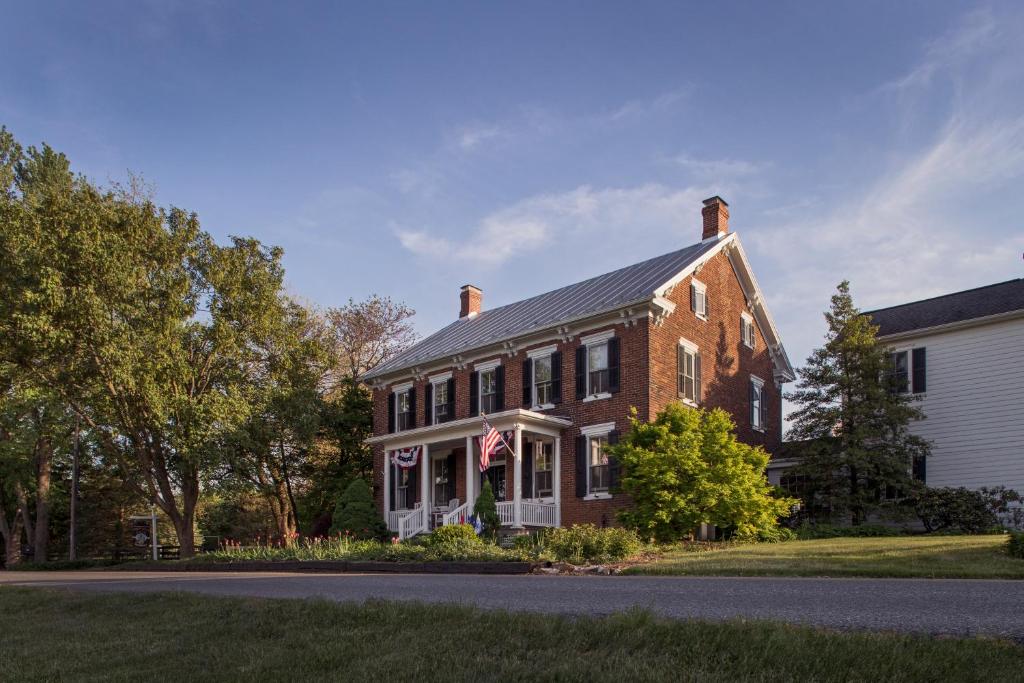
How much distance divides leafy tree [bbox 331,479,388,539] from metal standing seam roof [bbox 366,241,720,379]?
4707 mm

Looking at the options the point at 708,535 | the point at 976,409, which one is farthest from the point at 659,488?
the point at 976,409

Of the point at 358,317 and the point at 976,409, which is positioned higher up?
the point at 358,317

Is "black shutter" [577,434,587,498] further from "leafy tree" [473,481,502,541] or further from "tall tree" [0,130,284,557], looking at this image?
"tall tree" [0,130,284,557]

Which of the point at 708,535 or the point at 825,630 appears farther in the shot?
the point at 708,535

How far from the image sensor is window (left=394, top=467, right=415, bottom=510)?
29.6m

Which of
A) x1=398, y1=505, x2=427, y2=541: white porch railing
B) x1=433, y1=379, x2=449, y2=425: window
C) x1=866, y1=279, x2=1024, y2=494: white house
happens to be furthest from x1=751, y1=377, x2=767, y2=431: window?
x1=398, y1=505, x2=427, y2=541: white porch railing

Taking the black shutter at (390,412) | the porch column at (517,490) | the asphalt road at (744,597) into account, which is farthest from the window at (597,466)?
the asphalt road at (744,597)

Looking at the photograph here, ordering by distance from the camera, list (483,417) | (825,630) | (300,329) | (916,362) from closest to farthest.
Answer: (825,630), (483,417), (916,362), (300,329)

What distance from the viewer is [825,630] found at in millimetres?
6434

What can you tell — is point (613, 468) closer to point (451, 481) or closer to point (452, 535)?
point (452, 535)

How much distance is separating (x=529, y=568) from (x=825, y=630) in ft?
29.5

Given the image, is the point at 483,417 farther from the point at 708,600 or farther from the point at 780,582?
the point at 708,600

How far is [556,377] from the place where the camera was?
26.1 meters

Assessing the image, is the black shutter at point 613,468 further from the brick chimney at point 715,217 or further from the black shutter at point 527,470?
the brick chimney at point 715,217
